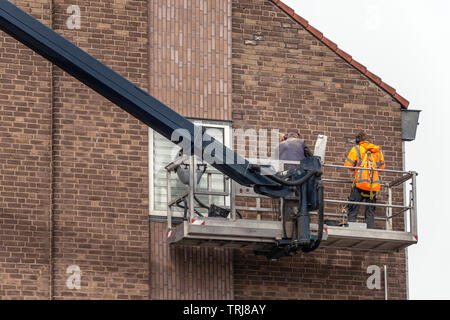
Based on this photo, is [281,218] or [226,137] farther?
[226,137]

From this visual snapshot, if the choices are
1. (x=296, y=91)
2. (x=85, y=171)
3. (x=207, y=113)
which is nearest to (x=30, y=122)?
(x=85, y=171)

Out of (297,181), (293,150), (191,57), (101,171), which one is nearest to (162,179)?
(101,171)

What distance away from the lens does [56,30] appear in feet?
89.7

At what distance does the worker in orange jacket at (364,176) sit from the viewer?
1061 inches

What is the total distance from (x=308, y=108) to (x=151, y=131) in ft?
9.99

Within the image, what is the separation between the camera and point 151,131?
90.1 feet

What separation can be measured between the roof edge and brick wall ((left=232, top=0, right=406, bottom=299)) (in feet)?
0.27

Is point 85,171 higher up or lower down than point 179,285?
higher up

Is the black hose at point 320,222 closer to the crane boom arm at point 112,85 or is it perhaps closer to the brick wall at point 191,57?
the crane boom arm at point 112,85

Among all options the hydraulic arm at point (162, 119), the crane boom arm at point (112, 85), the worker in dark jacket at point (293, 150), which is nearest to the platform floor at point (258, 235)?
the hydraulic arm at point (162, 119)

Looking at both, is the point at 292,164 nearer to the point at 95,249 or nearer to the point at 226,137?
the point at 226,137

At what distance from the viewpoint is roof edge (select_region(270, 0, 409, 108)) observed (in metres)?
28.7

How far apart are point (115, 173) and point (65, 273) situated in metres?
2.00

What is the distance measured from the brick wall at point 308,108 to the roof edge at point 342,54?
8 centimetres
